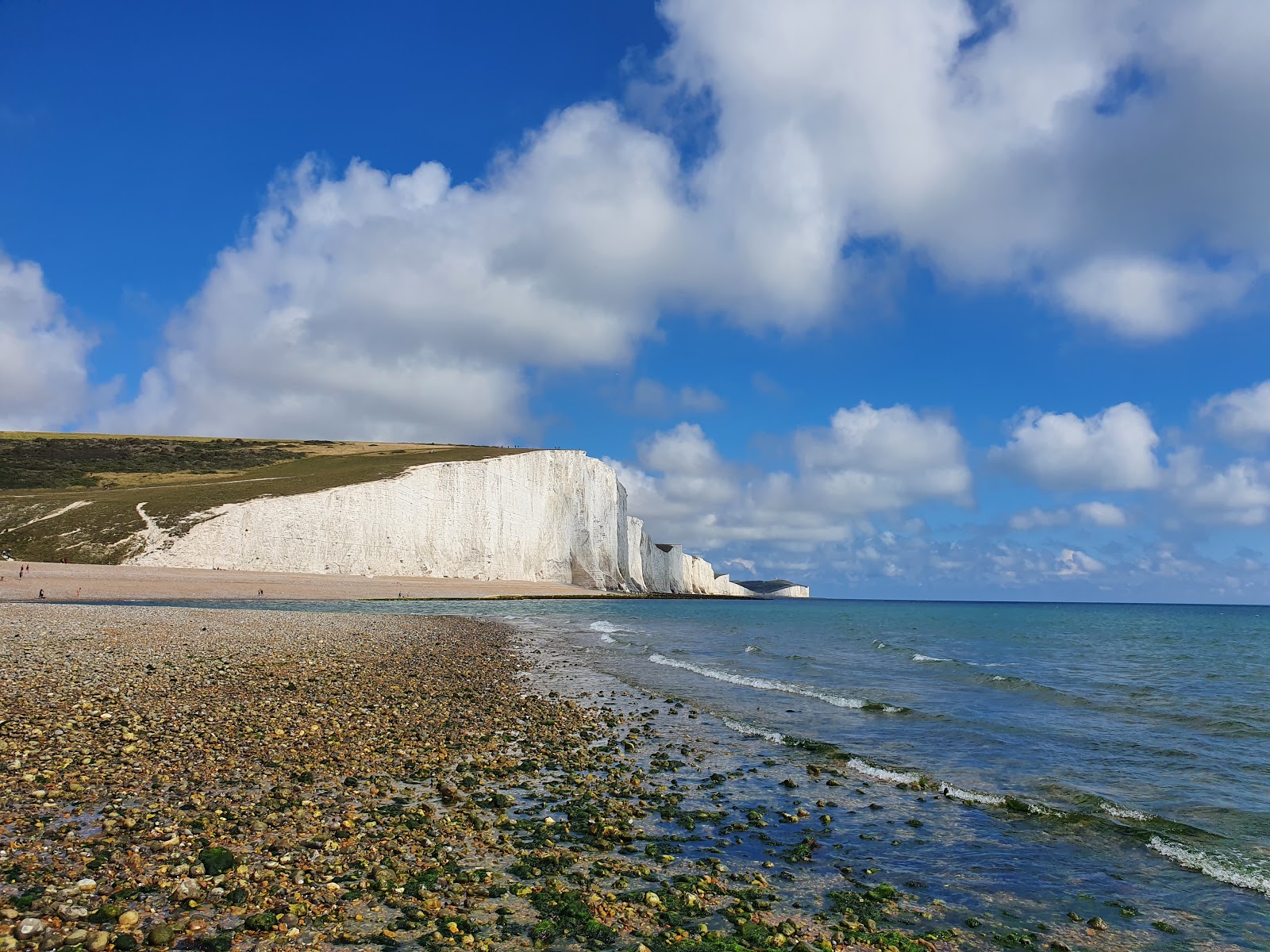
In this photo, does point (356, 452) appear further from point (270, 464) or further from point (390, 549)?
point (390, 549)

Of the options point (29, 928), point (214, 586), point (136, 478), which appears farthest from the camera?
point (136, 478)

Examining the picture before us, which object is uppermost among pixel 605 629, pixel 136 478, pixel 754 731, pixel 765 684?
pixel 136 478

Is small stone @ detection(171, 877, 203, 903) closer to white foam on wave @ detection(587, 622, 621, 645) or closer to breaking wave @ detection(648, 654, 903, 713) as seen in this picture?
breaking wave @ detection(648, 654, 903, 713)

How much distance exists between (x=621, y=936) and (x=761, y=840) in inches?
128

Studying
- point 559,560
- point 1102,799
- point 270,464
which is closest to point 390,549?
point 559,560

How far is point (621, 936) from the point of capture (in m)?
5.88

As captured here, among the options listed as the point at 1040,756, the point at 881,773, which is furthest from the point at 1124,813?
the point at 1040,756

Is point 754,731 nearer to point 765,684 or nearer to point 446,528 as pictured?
point 765,684

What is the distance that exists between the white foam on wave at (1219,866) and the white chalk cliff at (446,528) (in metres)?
68.8

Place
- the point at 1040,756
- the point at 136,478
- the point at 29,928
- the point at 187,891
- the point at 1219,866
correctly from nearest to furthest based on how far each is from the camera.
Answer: the point at 29,928, the point at 187,891, the point at 1219,866, the point at 1040,756, the point at 136,478

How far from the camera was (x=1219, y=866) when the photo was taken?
8734 millimetres

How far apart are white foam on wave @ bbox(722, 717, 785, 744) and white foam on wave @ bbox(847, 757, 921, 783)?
1.81 meters

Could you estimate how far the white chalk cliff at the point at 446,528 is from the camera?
66.5 meters

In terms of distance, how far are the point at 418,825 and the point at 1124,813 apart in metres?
9.76
